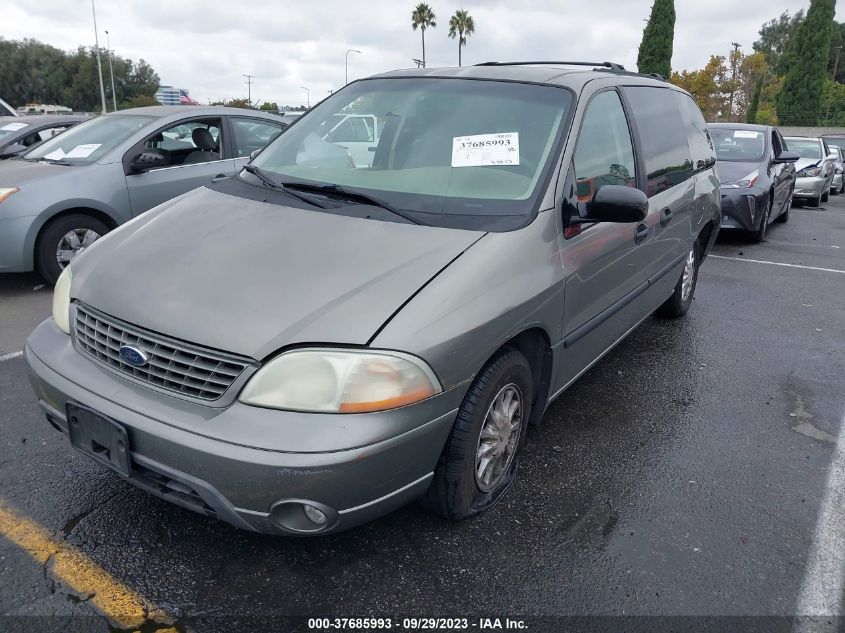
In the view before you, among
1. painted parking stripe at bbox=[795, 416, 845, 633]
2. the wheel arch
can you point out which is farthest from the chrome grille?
the wheel arch

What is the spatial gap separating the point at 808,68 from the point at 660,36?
8246 millimetres

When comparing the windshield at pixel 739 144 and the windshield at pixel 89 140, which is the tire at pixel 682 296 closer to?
the windshield at pixel 739 144

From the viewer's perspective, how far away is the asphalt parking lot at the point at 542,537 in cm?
220

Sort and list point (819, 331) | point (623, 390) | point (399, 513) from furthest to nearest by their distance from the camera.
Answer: point (819, 331) < point (623, 390) < point (399, 513)

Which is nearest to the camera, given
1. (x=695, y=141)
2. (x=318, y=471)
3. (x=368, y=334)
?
(x=318, y=471)

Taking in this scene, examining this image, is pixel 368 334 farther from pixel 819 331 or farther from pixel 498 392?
pixel 819 331

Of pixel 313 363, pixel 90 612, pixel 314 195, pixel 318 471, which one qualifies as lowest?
pixel 90 612

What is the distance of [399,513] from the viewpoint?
105 inches

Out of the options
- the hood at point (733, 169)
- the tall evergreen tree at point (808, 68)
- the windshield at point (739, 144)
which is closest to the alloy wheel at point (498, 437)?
the hood at point (733, 169)

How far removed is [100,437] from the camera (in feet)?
7.16

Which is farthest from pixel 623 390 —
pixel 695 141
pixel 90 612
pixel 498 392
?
pixel 90 612

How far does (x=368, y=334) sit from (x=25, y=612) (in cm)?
142

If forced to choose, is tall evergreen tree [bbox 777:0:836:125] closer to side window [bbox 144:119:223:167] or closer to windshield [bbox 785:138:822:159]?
windshield [bbox 785:138:822:159]

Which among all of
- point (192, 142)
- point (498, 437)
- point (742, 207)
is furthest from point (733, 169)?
point (498, 437)
